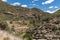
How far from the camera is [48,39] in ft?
159

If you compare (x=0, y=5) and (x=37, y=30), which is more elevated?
(x=0, y=5)

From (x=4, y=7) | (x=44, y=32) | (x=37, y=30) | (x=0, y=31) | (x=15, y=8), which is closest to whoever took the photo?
(x=0, y=31)

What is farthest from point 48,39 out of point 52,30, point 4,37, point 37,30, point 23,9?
point 23,9

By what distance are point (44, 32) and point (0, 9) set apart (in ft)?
239

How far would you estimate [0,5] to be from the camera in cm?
13625

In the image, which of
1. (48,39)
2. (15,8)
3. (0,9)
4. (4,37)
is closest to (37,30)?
(48,39)

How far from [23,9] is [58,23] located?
95646mm

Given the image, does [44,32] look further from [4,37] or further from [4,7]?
[4,7]

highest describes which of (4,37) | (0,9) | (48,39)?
(0,9)

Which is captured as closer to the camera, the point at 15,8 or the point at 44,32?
the point at 44,32

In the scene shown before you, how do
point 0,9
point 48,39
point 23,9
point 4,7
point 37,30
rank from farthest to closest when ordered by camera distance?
point 23,9 < point 4,7 < point 0,9 < point 37,30 < point 48,39

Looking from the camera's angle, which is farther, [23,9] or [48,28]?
[23,9]

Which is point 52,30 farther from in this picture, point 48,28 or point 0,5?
point 0,5

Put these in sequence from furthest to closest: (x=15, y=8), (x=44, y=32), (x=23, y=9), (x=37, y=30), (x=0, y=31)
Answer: (x=23, y=9) < (x=15, y=8) < (x=44, y=32) < (x=37, y=30) < (x=0, y=31)
